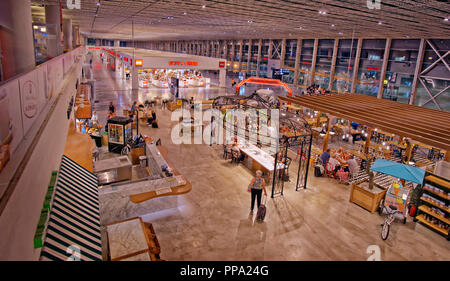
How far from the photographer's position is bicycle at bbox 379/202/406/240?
7.16 metres

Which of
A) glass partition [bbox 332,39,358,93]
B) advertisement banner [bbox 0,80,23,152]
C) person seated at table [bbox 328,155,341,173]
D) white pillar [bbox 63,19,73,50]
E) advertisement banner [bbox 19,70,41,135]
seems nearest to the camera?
advertisement banner [bbox 0,80,23,152]

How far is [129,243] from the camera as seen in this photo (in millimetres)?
5195

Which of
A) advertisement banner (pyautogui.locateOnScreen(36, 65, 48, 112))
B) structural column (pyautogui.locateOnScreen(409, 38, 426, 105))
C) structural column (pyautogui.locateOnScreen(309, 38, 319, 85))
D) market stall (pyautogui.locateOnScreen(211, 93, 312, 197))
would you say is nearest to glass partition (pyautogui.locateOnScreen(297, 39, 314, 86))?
structural column (pyautogui.locateOnScreen(309, 38, 319, 85))

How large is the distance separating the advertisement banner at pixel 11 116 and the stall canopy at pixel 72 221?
4.91 ft

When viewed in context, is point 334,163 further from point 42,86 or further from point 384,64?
point 384,64

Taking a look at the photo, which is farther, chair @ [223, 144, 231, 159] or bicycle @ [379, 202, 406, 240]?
chair @ [223, 144, 231, 159]

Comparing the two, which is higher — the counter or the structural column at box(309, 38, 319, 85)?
the structural column at box(309, 38, 319, 85)

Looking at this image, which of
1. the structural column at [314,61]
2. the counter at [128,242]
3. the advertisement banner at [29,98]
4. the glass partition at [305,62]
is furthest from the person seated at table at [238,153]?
the glass partition at [305,62]

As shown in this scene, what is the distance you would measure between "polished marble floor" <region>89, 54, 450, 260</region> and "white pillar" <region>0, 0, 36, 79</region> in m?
4.42

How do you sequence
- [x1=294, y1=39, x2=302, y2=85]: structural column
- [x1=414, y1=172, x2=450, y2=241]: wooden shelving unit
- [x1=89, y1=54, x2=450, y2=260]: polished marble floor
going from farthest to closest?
[x1=294, y1=39, x2=302, y2=85]: structural column < [x1=414, y1=172, x2=450, y2=241]: wooden shelving unit < [x1=89, y1=54, x2=450, y2=260]: polished marble floor

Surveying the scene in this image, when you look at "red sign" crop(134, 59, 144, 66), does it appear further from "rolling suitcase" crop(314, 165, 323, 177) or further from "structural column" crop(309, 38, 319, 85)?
"rolling suitcase" crop(314, 165, 323, 177)

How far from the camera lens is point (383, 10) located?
9438mm

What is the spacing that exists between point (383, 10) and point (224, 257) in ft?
29.9

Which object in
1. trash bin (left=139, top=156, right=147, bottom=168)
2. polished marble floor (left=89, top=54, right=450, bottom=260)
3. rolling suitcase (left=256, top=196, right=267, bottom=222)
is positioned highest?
trash bin (left=139, top=156, right=147, bottom=168)
